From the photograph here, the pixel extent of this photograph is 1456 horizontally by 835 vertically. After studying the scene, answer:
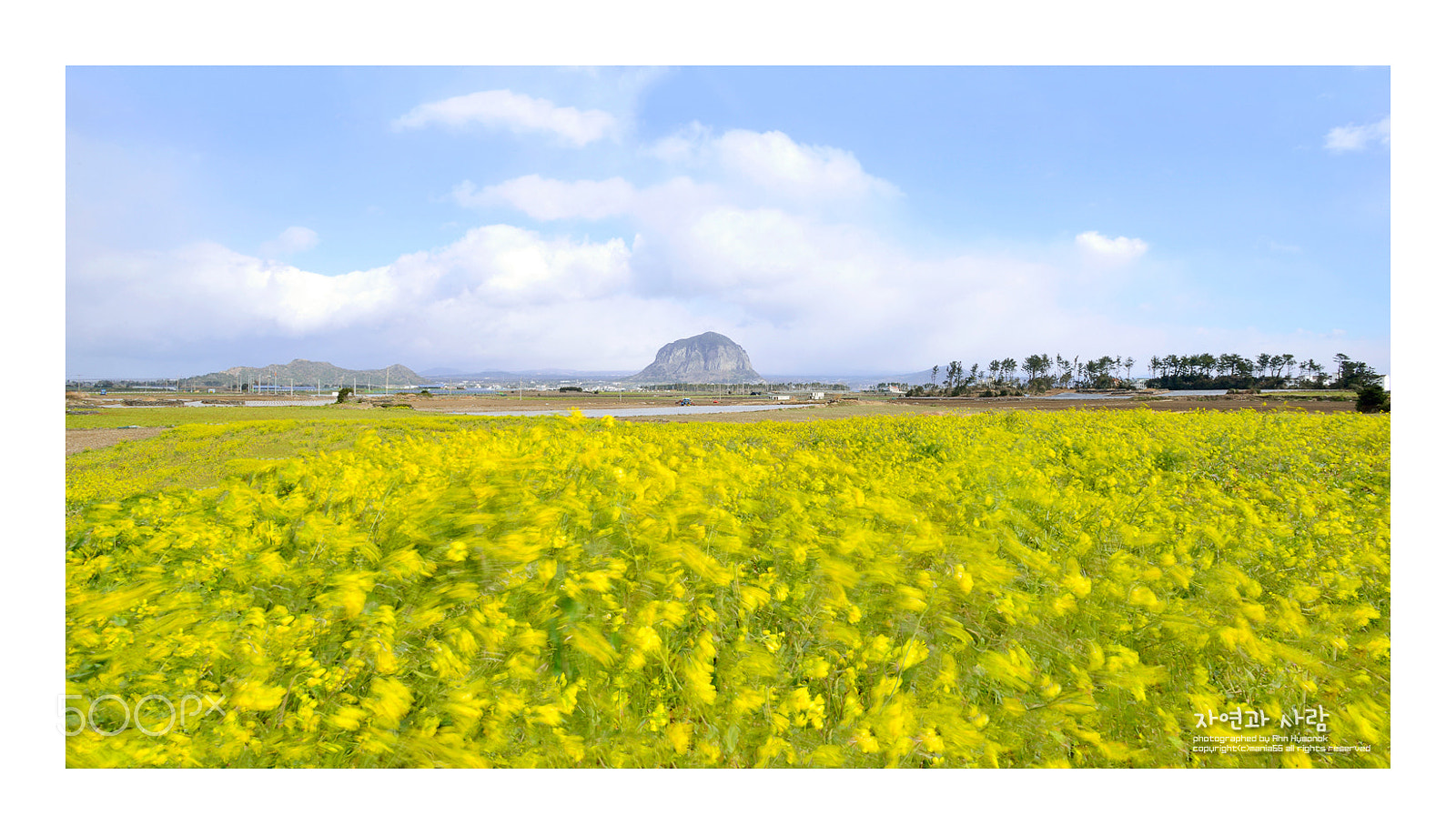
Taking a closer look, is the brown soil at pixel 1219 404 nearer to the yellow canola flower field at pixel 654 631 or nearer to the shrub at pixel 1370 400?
the shrub at pixel 1370 400

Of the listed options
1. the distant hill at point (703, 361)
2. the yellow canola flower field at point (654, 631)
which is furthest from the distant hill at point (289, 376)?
the distant hill at point (703, 361)

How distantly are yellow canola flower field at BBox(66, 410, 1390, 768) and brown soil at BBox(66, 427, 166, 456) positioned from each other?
426cm

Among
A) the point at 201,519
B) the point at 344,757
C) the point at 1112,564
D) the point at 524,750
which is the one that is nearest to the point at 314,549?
the point at 201,519

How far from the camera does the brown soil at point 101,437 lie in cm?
538

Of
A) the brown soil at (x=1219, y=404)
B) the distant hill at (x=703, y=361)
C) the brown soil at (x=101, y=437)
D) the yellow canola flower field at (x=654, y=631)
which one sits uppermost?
the distant hill at (x=703, y=361)

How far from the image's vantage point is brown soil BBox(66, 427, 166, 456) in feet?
17.7

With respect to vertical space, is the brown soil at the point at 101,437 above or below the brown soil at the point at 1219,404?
below

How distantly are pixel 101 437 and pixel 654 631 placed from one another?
12.1m

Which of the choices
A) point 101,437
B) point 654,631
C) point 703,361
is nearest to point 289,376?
point 101,437

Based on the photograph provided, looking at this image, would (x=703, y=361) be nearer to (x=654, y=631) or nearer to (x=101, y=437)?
(x=101, y=437)

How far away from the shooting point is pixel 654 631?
5.80ft


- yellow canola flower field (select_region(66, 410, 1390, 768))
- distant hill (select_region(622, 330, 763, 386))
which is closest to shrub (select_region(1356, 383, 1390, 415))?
yellow canola flower field (select_region(66, 410, 1390, 768))

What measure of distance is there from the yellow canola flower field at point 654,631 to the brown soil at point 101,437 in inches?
168

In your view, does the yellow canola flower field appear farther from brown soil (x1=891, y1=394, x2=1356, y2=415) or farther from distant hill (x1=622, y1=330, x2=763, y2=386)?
distant hill (x1=622, y1=330, x2=763, y2=386)
